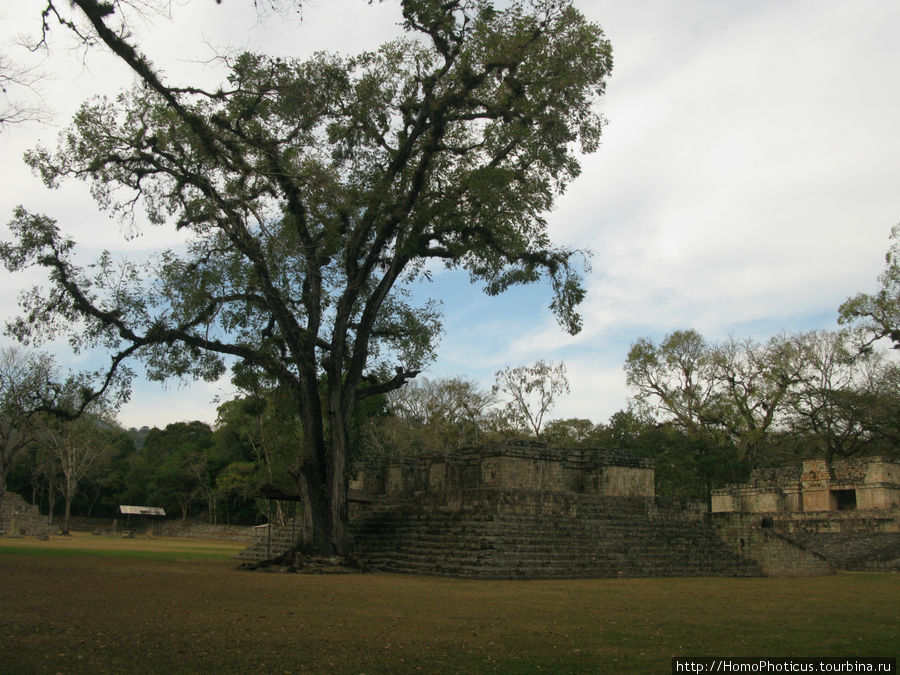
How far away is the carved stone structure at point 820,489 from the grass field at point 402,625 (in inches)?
630

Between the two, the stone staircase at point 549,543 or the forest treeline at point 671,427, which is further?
the forest treeline at point 671,427

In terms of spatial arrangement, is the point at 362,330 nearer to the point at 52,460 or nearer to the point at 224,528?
the point at 224,528

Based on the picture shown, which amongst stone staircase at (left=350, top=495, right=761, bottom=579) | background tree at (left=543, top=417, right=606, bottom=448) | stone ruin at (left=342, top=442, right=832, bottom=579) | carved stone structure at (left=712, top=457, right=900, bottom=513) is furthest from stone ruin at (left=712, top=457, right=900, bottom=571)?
background tree at (left=543, top=417, right=606, bottom=448)

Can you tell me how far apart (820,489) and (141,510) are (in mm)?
41777

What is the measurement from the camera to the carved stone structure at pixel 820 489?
87.8ft

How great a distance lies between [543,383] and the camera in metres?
38.2

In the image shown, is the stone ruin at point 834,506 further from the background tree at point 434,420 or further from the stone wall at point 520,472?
the background tree at point 434,420

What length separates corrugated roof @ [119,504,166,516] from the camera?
48.2m

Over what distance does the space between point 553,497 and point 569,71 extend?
9.64 m

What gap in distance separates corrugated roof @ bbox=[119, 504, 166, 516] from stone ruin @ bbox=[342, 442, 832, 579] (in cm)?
3267

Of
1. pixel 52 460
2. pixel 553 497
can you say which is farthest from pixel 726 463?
pixel 52 460

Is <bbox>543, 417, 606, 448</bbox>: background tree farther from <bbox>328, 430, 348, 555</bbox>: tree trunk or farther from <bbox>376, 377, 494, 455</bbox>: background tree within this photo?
<bbox>328, 430, 348, 555</bbox>: tree trunk

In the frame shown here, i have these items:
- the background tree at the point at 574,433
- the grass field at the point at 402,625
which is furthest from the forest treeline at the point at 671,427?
the grass field at the point at 402,625

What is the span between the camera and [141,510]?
4941cm
